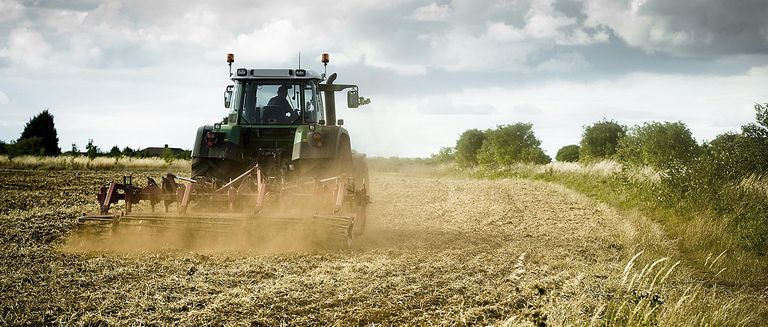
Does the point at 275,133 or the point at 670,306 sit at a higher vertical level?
the point at 275,133

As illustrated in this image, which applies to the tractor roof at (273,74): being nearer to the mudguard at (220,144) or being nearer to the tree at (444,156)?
the mudguard at (220,144)

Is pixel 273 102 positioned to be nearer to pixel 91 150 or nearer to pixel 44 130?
pixel 91 150

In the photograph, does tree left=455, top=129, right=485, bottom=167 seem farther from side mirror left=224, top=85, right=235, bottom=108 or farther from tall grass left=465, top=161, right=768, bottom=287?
side mirror left=224, top=85, right=235, bottom=108

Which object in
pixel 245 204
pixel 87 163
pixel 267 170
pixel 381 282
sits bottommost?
pixel 381 282

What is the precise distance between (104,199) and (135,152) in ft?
97.8

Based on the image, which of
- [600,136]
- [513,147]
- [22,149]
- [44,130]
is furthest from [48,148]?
[600,136]

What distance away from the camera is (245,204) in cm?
884

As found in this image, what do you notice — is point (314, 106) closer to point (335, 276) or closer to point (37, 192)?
point (335, 276)

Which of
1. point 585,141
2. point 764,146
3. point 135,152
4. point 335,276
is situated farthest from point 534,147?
point 335,276

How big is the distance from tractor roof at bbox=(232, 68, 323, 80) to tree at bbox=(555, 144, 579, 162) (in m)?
52.3

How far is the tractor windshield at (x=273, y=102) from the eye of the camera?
406 inches

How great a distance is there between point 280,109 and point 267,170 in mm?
994

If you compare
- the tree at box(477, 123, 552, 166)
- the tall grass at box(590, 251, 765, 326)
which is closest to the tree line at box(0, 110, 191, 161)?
the tree at box(477, 123, 552, 166)

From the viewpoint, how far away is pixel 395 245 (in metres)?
9.32
